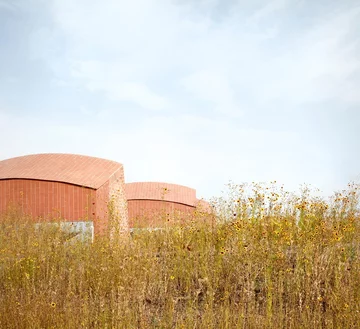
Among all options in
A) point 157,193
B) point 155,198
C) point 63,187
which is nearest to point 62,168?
point 63,187

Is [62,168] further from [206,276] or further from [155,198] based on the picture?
[206,276]

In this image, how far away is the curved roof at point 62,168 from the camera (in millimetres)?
18719

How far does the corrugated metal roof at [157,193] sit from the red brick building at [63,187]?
487cm

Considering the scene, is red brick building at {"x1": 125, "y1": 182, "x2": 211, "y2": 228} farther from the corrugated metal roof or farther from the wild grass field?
the wild grass field

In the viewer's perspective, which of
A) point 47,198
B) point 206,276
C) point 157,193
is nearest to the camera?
point 206,276

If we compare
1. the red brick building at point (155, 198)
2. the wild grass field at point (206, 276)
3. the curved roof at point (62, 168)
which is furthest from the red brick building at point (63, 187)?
the wild grass field at point (206, 276)

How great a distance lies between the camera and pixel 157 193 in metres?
25.8

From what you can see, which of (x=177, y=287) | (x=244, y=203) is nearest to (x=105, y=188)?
(x=244, y=203)

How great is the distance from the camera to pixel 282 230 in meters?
7.41

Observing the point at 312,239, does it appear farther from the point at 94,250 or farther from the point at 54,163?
the point at 54,163

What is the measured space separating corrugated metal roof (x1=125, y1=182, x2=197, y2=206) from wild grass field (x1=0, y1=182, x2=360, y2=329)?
16.3m

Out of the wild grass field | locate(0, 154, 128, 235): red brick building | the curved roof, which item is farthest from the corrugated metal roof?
the wild grass field

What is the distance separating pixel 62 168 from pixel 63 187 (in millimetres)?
1585

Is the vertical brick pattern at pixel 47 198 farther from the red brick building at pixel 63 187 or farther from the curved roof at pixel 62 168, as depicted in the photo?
the curved roof at pixel 62 168
